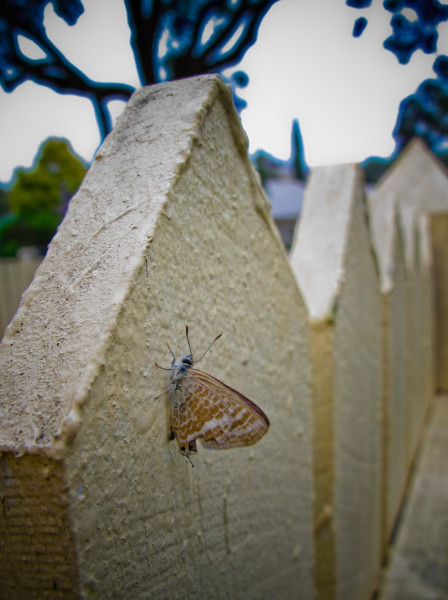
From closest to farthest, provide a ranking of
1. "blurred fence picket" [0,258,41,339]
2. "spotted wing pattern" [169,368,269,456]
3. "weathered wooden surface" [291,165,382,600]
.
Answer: "spotted wing pattern" [169,368,269,456], "weathered wooden surface" [291,165,382,600], "blurred fence picket" [0,258,41,339]

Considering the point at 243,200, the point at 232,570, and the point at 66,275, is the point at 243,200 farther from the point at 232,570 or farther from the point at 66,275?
the point at 232,570

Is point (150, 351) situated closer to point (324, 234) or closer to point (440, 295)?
point (324, 234)

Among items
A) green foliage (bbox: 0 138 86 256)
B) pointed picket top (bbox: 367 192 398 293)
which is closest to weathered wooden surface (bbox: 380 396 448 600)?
pointed picket top (bbox: 367 192 398 293)

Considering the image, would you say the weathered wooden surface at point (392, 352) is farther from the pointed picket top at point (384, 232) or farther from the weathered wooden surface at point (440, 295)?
the weathered wooden surface at point (440, 295)

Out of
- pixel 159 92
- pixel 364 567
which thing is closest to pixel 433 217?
pixel 364 567

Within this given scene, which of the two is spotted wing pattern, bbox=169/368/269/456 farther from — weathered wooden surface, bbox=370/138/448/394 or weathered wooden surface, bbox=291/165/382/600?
weathered wooden surface, bbox=370/138/448/394

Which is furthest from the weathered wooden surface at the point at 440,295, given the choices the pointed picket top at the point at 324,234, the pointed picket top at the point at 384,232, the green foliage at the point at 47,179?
the green foliage at the point at 47,179
